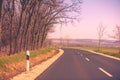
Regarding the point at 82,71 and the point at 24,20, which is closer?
the point at 82,71

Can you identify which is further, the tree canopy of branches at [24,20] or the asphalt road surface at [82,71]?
the tree canopy of branches at [24,20]

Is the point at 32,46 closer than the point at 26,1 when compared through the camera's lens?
No

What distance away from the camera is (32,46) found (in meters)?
34.1

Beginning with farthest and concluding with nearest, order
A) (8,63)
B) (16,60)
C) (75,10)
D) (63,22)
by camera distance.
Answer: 1. (63,22)
2. (75,10)
3. (16,60)
4. (8,63)

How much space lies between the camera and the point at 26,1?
2392cm

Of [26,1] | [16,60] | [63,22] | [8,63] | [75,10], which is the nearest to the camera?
[8,63]

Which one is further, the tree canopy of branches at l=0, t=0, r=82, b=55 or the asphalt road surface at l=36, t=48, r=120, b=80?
the tree canopy of branches at l=0, t=0, r=82, b=55

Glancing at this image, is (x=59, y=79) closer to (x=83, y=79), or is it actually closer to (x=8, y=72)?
(x=83, y=79)

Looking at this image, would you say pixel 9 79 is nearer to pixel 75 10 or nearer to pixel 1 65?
pixel 1 65

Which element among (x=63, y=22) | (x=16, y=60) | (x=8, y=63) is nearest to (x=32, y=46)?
(x=63, y=22)

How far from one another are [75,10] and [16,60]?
1899 cm

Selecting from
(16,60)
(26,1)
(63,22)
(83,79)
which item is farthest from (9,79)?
(63,22)

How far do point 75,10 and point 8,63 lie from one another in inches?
831

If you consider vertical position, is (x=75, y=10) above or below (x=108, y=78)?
above
